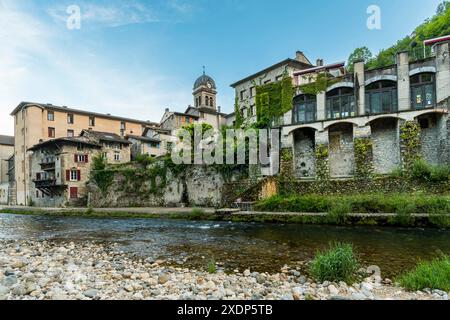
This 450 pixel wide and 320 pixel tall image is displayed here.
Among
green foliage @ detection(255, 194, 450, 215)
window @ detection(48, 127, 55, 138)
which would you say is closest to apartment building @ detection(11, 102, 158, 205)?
window @ detection(48, 127, 55, 138)

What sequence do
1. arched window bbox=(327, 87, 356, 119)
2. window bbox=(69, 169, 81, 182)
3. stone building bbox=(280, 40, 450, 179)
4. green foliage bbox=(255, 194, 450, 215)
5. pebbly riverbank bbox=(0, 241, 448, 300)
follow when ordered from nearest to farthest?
1. pebbly riverbank bbox=(0, 241, 448, 300)
2. green foliage bbox=(255, 194, 450, 215)
3. stone building bbox=(280, 40, 450, 179)
4. arched window bbox=(327, 87, 356, 119)
5. window bbox=(69, 169, 81, 182)

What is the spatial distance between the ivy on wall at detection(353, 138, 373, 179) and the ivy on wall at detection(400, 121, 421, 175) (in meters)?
2.22

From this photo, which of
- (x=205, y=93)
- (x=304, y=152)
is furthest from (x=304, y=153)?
(x=205, y=93)

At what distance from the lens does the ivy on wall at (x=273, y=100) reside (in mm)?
26859

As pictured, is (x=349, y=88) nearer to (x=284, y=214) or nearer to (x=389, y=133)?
(x=389, y=133)

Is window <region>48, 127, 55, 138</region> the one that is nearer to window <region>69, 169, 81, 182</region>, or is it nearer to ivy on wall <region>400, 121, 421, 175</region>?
window <region>69, 169, 81, 182</region>

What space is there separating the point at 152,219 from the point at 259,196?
824 cm

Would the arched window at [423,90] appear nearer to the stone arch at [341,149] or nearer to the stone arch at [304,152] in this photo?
the stone arch at [341,149]

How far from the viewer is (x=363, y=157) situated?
22.0m

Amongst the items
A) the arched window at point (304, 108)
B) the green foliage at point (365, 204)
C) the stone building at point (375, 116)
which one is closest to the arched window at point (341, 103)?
the stone building at point (375, 116)

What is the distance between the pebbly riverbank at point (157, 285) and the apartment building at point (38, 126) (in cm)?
4130

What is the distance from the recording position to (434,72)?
2156cm

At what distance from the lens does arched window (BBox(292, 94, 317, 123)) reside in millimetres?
26078

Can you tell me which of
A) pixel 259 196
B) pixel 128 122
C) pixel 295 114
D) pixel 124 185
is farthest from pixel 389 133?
pixel 128 122
